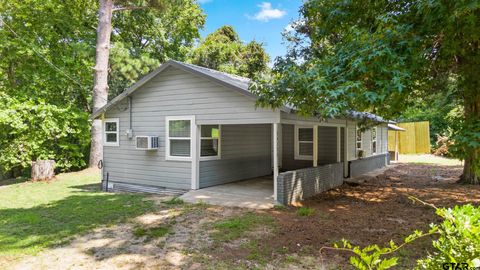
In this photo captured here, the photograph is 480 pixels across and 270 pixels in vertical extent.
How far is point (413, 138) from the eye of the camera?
73.2 feet

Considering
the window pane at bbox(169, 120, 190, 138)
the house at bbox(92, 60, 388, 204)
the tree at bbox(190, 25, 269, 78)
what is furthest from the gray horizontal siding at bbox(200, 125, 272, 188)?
the tree at bbox(190, 25, 269, 78)

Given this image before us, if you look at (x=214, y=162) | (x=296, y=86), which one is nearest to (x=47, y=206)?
(x=214, y=162)

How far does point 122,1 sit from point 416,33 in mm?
14505

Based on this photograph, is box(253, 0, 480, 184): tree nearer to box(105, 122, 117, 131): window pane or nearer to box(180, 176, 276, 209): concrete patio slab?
box(180, 176, 276, 209): concrete patio slab

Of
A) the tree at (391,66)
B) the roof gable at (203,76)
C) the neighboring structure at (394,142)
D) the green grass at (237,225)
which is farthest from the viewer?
the neighboring structure at (394,142)

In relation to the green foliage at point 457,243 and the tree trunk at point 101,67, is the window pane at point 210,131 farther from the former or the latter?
the green foliage at point 457,243

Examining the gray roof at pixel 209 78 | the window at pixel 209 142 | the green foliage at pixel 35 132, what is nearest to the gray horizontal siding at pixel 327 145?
the gray roof at pixel 209 78

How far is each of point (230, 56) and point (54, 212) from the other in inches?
684

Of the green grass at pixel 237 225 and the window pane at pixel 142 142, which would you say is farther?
the window pane at pixel 142 142

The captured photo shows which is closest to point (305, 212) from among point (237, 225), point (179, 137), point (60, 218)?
point (237, 225)

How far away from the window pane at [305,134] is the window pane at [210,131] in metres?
3.74

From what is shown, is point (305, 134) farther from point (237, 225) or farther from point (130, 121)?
point (237, 225)

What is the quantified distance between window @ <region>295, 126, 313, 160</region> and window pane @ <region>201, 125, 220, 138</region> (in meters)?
3.70

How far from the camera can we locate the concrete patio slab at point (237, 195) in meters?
7.29
